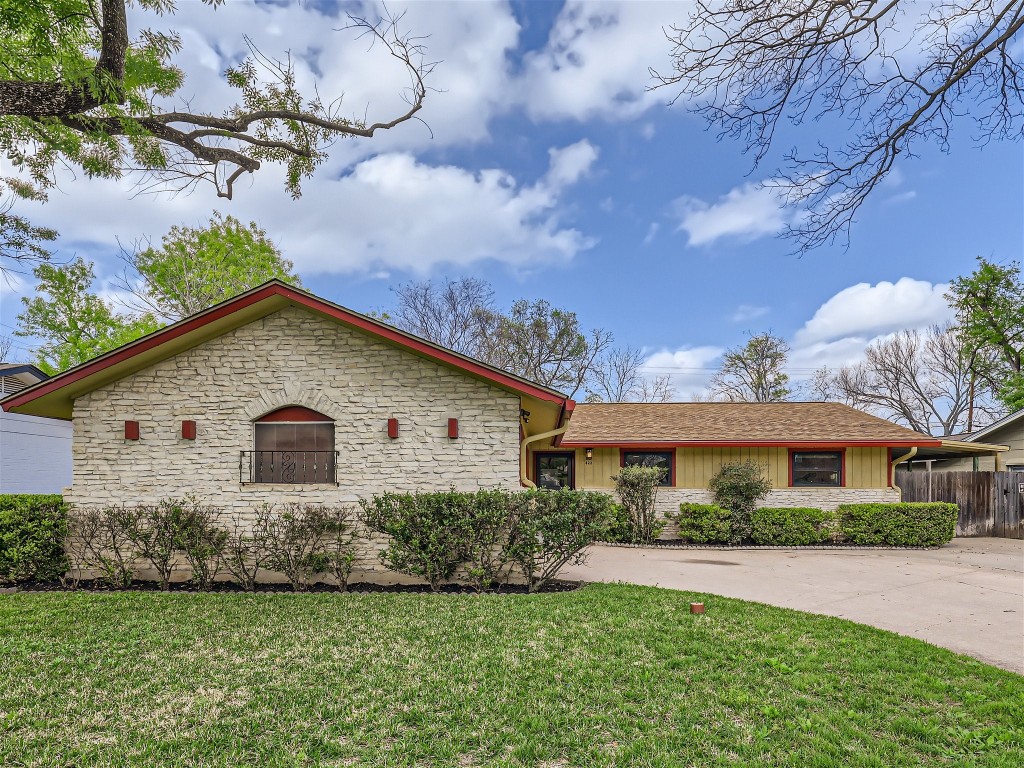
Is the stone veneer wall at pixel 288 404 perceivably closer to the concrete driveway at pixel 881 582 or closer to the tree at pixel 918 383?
the concrete driveway at pixel 881 582

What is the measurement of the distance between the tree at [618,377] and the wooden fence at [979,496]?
1704 cm

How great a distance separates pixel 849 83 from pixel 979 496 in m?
14.7

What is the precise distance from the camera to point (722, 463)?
13.5m

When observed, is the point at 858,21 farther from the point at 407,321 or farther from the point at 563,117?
the point at 407,321

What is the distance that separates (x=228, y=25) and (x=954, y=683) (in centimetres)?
1101

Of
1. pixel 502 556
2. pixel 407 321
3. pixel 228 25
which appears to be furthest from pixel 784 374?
pixel 228 25

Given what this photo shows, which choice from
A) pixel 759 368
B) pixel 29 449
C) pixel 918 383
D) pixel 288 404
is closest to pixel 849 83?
pixel 288 404

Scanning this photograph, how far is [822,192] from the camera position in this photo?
4695 millimetres

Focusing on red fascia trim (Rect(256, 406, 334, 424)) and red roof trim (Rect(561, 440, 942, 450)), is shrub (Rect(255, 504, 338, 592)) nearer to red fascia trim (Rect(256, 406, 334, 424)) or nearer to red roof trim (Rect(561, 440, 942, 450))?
red fascia trim (Rect(256, 406, 334, 424))

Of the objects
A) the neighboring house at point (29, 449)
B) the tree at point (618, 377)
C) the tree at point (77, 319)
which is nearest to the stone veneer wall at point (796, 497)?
the tree at point (618, 377)

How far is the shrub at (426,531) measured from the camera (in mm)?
7211

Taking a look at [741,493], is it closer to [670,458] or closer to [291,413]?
[670,458]

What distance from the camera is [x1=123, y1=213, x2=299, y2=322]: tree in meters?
21.7

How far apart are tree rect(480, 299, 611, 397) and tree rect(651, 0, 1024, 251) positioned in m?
22.6
